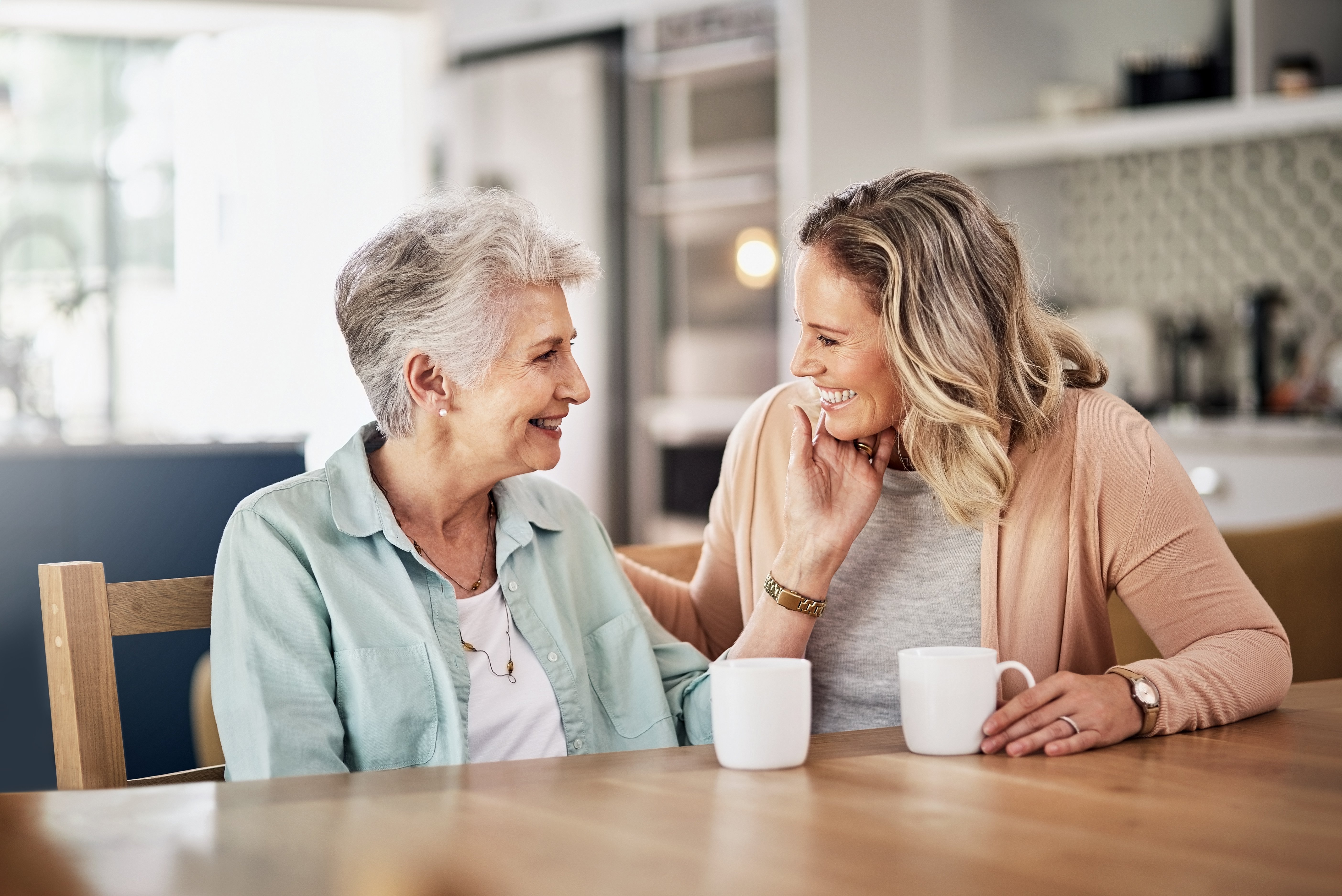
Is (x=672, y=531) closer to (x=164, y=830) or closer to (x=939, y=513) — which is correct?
(x=939, y=513)

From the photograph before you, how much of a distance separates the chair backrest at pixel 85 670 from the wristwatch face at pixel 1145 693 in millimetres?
917

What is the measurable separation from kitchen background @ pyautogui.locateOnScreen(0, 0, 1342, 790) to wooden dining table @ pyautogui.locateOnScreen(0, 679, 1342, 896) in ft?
5.47

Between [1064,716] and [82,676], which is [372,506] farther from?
[1064,716]

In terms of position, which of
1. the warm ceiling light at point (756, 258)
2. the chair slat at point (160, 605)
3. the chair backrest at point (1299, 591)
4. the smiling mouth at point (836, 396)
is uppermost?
the warm ceiling light at point (756, 258)

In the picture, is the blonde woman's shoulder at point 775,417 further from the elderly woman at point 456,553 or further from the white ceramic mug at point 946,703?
the white ceramic mug at point 946,703

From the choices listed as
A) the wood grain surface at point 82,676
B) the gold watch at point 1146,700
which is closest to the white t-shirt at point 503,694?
the wood grain surface at point 82,676

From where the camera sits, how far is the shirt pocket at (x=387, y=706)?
1.39m

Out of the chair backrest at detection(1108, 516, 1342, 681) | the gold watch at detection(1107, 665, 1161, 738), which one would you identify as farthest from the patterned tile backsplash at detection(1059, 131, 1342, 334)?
the gold watch at detection(1107, 665, 1161, 738)

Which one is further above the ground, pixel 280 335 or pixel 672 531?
pixel 280 335

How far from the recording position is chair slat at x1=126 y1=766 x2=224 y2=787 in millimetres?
1285

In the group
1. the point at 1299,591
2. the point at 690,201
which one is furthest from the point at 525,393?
the point at 690,201

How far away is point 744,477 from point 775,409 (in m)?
0.11

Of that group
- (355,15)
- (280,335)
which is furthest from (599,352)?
(280,335)

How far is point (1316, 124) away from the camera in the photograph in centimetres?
391
